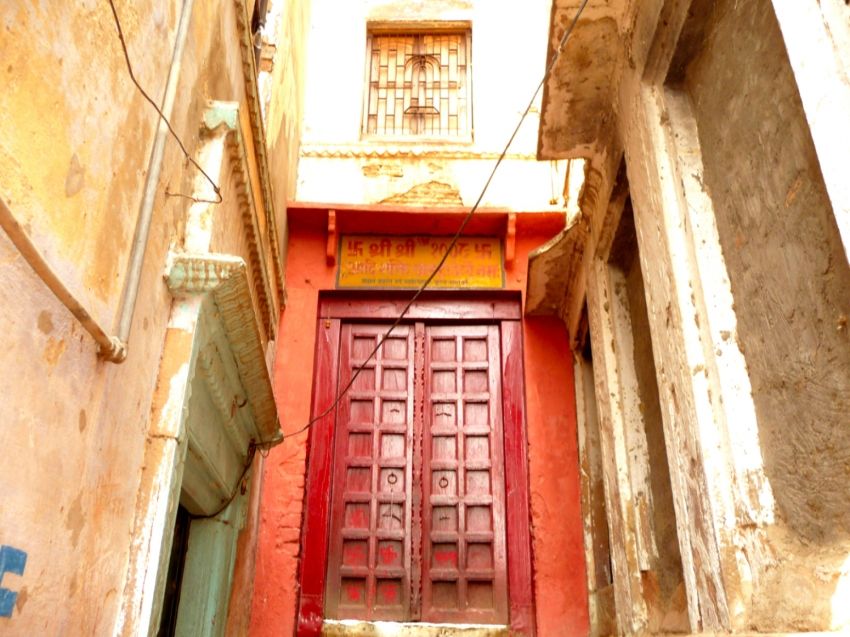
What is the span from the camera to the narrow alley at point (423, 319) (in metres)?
2.11

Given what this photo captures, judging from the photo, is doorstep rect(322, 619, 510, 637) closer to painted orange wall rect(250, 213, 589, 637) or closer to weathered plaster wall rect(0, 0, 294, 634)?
painted orange wall rect(250, 213, 589, 637)

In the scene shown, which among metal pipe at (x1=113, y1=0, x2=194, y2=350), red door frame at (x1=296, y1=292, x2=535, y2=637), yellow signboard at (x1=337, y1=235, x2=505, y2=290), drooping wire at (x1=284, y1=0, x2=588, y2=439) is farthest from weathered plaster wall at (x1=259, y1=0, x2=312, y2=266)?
metal pipe at (x1=113, y1=0, x2=194, y2=350)

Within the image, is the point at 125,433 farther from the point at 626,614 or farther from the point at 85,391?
the point at 626,614

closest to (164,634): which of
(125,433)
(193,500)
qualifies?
(193,500)

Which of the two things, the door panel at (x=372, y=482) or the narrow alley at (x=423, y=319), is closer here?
the narrow alley at (x=423, y=319)

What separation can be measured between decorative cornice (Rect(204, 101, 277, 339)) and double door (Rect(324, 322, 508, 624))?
106cm

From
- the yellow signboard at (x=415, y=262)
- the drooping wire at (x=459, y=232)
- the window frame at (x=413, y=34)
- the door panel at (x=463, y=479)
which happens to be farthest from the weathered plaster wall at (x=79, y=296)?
the window frame at (x=413, y=34)

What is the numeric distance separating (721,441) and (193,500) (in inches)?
109

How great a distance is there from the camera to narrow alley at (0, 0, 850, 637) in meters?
2.11

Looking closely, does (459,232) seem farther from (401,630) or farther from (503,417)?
(401,630)

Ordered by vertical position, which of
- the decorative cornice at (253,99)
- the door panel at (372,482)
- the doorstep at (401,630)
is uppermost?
the decorative cornice at (253,99)

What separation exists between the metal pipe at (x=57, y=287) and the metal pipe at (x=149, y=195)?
85 mm

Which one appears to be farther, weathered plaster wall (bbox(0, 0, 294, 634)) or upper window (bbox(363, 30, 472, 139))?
upper window (bbox(363, 30, 472, 139))

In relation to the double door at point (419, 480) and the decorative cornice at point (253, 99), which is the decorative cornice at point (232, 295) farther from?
the double door at point (419, 480)
